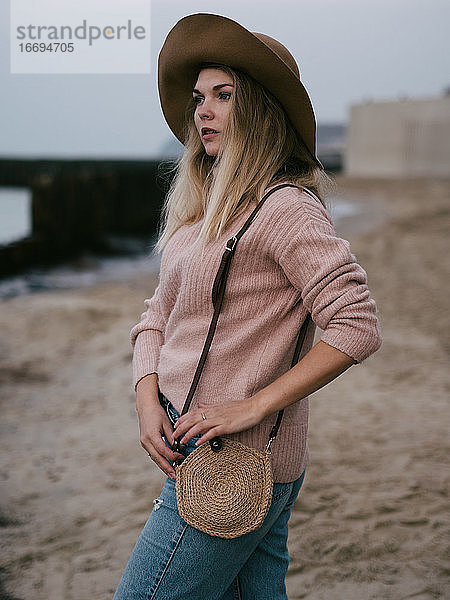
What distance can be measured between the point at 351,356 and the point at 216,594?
1.69ft

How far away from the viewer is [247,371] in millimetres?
1322

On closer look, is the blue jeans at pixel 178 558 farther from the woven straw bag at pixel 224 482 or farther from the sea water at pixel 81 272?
the sea water at pixel 81 272

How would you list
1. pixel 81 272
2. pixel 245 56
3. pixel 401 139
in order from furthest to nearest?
pixel 401 139 < pixel 81 272 < pixel 245 56

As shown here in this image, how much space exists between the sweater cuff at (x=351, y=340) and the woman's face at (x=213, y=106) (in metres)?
0.46

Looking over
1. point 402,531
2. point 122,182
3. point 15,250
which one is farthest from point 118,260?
point 402,531

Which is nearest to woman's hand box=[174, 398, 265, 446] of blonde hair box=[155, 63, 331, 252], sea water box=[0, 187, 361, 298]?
blonde hair box=[155, 63, 331, 252]

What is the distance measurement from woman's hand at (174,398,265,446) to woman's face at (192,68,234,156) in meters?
0.51

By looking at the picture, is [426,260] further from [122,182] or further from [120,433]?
[122,182]

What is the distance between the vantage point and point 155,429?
1379 millimetres

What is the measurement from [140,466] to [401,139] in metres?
29.8

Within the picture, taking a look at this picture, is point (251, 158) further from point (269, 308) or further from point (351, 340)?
point (351, 340)

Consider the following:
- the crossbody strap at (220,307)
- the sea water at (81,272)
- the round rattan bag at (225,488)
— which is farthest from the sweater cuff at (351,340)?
the sea water at (81,272)

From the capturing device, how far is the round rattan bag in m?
1.26

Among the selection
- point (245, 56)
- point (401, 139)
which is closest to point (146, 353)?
point (245, 56)
